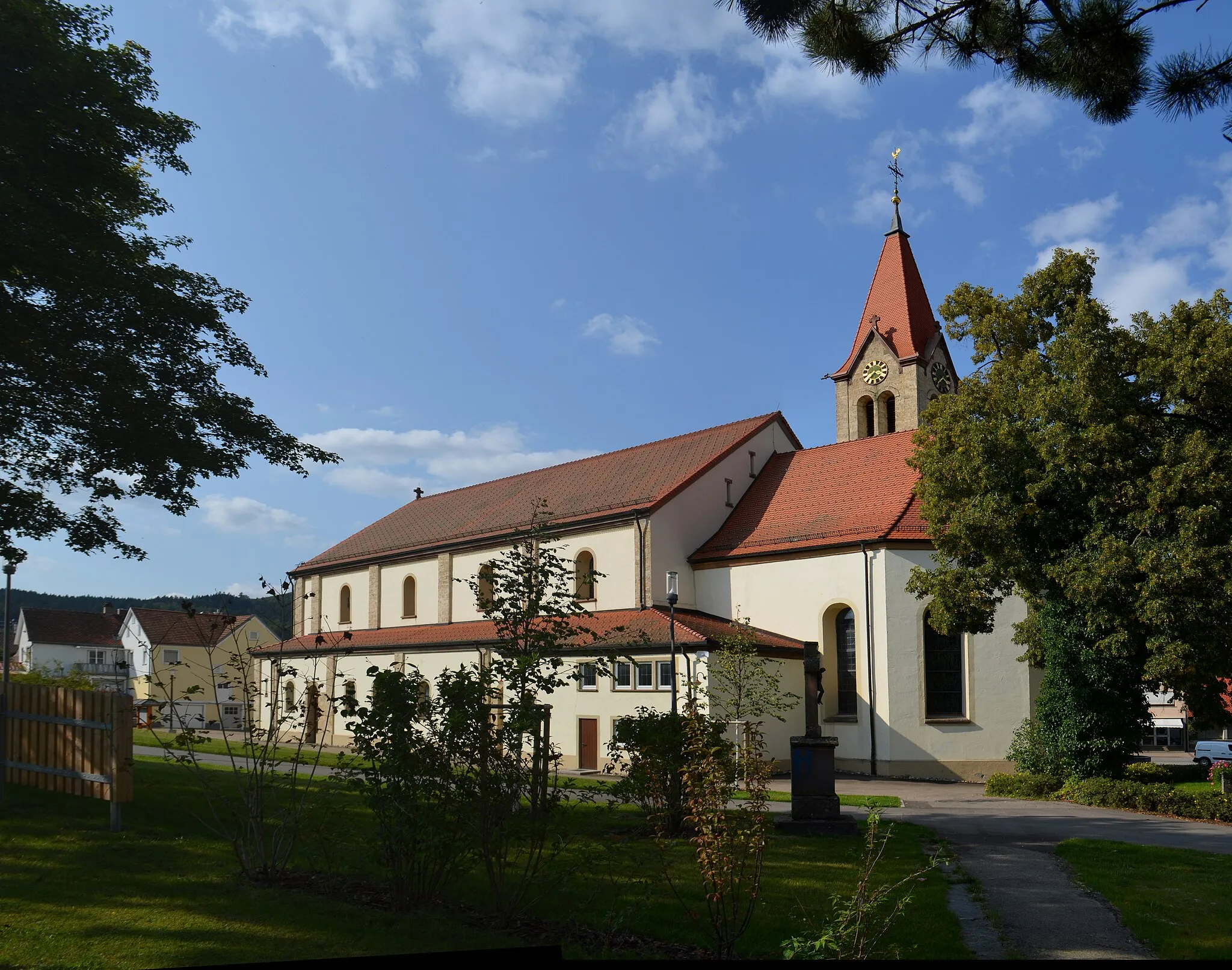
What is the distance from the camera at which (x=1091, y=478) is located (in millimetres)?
22062

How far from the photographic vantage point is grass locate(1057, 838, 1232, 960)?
9016 mm

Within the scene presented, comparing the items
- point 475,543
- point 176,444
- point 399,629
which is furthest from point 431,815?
point 399,629

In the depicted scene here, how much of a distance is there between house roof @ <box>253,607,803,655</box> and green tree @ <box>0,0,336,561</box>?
5698mm

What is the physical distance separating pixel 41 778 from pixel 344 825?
17.4ft

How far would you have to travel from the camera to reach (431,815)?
870cm

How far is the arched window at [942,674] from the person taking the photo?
29.1 metres

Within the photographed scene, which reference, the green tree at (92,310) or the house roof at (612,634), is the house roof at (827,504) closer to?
the house roof at (612,634)

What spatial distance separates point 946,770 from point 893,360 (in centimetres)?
1968

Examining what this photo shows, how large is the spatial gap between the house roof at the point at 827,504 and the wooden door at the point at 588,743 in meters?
6.94

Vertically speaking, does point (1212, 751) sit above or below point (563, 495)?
below

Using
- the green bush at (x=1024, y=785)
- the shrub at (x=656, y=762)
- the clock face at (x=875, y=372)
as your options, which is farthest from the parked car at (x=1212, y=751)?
the shrub at (x=656, y=762)

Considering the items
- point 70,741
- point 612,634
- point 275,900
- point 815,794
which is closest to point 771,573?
point 612,634

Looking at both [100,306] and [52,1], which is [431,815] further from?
[52,1]

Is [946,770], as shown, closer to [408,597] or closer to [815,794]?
[815,794]
